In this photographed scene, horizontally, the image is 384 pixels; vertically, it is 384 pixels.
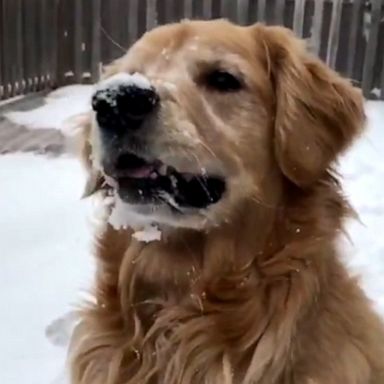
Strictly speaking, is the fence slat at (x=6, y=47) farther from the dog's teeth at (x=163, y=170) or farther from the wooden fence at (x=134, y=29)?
the dog's teeth at (x=163, y=170)

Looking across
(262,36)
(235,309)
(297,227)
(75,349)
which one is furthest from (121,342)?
(262,36)

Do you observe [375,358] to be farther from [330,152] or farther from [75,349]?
[75,349]

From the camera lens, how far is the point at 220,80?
2.92 m

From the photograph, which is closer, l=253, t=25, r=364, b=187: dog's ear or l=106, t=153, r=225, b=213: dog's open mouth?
l=106, t=153, r=225, b=213: dog's open mouth

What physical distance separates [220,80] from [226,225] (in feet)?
1.55

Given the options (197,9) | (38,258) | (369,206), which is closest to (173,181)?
(38,258)

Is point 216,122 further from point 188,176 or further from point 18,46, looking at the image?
point 18,46

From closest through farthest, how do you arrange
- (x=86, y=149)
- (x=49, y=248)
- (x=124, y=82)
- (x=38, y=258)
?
(x=124, y=82) < (x=86, y=149) < (x=38, y=258) < (x=49, y=248)

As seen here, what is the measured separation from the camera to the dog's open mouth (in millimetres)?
2676

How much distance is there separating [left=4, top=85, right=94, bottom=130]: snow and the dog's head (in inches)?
211

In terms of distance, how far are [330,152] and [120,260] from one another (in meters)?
0.78

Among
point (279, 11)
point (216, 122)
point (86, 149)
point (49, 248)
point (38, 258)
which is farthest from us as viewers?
point (279, 11)

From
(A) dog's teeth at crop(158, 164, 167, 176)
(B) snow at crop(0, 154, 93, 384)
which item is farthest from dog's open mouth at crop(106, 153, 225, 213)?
(B) snow at crop(0, 154, 93, 384)

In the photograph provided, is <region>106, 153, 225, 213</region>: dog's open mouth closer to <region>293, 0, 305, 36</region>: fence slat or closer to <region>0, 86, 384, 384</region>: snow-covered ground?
<region>0, 86, 384, 384</region>: snow-covered ground
